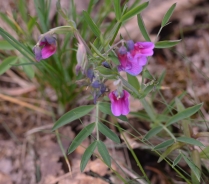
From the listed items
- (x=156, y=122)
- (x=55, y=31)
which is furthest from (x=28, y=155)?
(x=55, y=31)

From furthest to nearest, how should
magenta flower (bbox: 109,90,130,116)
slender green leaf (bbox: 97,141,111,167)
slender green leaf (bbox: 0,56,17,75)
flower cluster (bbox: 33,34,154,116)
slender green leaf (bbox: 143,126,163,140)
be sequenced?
slender green leaf (bbox: 0,56,17,75) → slender green leaf (bbox: 143,126,163,140) → slender green leaf (bbox: 97,141,111,167) → magenta flower (bbox: 109,90,130,116) → flower cluster (bbox: 33,34,154,116)

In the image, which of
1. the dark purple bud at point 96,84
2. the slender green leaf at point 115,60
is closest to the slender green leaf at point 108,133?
the dark purple bud at point 96,84

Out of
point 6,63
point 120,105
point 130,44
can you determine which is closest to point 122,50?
point 130,44

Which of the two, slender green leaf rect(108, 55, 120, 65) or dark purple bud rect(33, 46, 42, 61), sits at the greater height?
dark purple bud rect(33, 46, 42, 61)

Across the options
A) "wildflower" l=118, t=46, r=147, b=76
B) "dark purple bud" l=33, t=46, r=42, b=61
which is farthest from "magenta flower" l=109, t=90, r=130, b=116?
"dark purple bud" l=33, t=46, r=42, b=61

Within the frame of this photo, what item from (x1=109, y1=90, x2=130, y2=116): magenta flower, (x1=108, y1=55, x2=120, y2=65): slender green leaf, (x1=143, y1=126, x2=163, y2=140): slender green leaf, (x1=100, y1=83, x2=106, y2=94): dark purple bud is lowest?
(x1=143, y1=126, x2=163, y2=140): slender green leaf

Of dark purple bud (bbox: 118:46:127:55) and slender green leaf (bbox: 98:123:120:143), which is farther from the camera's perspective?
slender green leaf (bbox: 98:123:120:143)

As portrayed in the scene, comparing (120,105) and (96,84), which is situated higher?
(96,84)

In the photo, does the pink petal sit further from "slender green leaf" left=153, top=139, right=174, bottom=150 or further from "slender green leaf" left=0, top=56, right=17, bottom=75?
"slender green leaf" left=153, top=139, right=174, bottom=150

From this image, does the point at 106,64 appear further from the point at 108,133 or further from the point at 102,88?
the point at 108,133

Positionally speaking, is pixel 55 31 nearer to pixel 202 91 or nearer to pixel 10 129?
pixel 10 129
